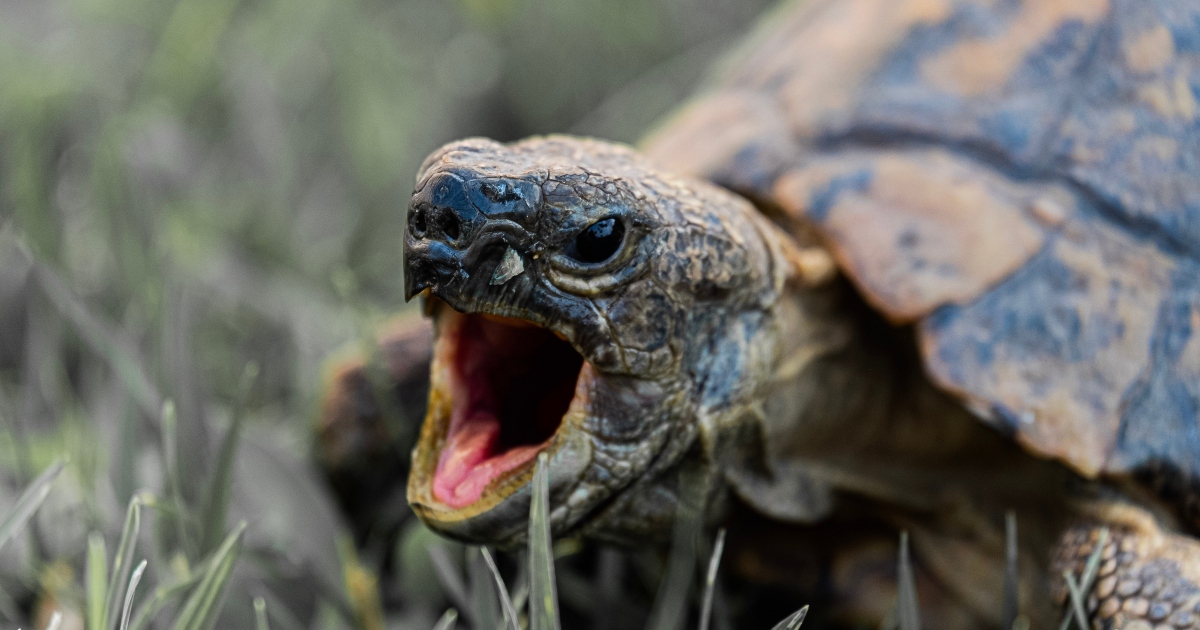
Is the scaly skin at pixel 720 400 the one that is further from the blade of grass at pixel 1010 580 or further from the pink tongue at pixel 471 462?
the blade of grass at pixel 1010 580

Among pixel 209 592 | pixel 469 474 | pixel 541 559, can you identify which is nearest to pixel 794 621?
pixel 541 559

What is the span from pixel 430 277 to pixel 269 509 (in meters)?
0.97

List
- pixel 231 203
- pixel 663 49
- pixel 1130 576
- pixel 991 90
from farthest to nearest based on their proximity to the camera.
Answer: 1. pixel 663 49
2. pixel 231 203
3. pixel 991 90
4. pixel 1130 576

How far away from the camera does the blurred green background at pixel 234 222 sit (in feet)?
6.23

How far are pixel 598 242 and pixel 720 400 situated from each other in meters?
0.32

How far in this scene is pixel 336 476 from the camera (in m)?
2.29

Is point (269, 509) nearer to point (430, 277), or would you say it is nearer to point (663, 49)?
point (430, 277)

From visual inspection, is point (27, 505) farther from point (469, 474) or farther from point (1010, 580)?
point (1010, 580)

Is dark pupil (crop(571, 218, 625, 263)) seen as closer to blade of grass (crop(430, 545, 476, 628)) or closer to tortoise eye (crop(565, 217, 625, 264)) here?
tortoise eye (crop(565, 217, 625, 264))

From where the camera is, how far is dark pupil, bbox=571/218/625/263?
1361 millimetres

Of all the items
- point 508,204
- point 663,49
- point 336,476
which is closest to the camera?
point 508,204

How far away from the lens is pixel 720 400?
1495 millimetres

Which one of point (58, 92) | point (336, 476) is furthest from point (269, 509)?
point (58, 92)

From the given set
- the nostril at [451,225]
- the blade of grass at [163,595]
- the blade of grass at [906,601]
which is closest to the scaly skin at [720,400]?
the nostril at [451,225]
